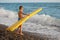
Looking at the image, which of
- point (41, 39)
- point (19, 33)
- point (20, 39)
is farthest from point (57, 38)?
point (20, 39)

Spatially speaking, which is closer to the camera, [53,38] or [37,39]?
[37,39]

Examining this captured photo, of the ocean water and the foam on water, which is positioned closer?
the foam on water

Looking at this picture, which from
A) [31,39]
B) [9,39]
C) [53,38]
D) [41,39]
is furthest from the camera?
[53,38]

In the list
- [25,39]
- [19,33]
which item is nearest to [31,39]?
[25,39]

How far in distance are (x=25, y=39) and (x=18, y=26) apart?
797mm

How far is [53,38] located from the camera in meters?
7.39

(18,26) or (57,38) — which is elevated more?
(18,26)

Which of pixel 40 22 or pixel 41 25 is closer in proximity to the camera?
pixel 41 25

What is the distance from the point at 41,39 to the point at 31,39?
58 cm

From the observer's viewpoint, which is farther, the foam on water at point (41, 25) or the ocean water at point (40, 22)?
the ocean water at point (40, 22)

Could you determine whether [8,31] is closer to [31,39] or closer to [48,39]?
[31,39]

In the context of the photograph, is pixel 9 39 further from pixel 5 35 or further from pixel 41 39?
pixel 41 39

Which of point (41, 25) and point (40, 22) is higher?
point (41, 25)

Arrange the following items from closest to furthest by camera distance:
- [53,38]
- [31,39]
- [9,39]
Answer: [9,39]
[31,39]
[53,38]
